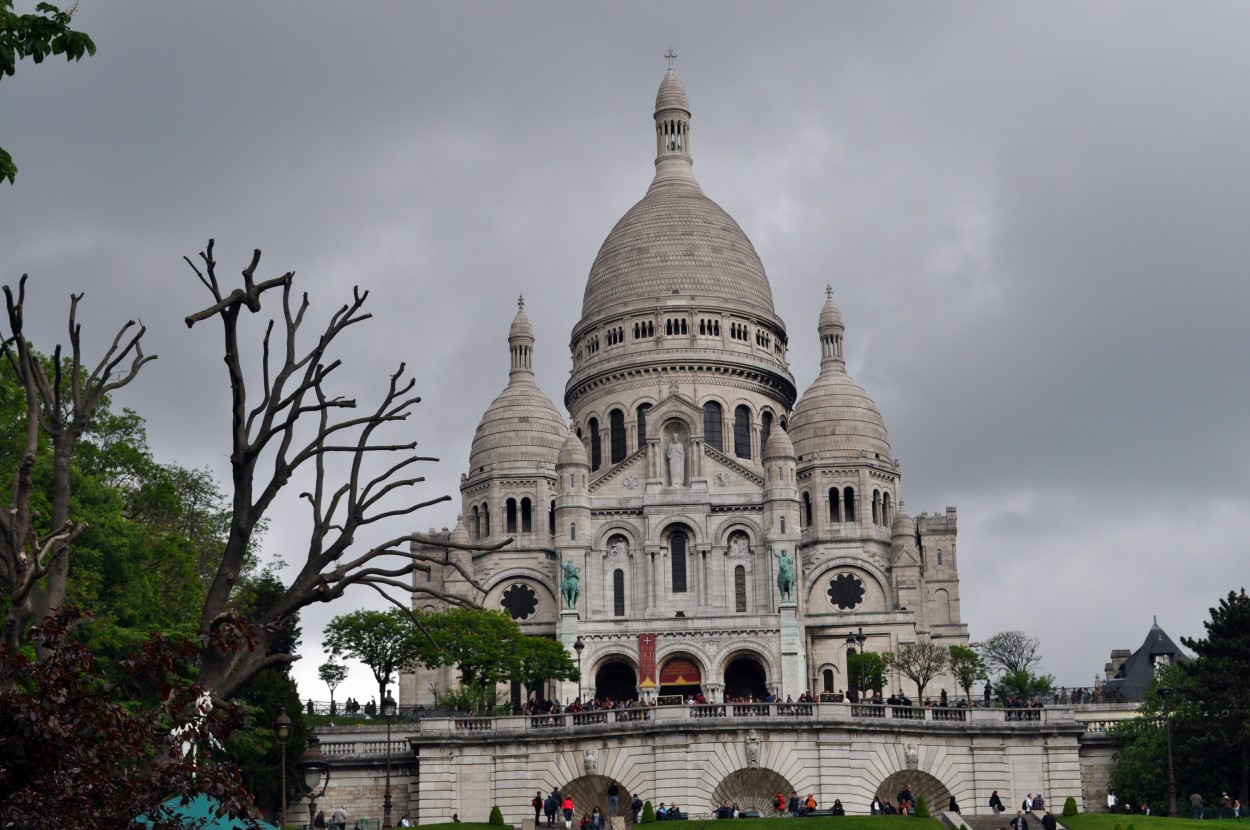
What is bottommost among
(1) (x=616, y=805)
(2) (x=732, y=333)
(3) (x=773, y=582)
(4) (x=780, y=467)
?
(1) (x=616, y=805)

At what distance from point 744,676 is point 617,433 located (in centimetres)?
1861

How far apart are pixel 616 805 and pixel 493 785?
4577 millimetres

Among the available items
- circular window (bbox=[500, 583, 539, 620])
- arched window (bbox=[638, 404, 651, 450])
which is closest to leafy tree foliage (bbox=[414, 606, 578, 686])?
circular window (bbox=[500, 583, 539, 620])

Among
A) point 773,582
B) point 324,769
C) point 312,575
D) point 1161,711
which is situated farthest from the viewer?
point 773,582

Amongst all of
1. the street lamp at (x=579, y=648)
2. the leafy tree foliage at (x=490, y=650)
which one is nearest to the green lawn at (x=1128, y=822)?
the leafy tree foliage at (x=490, y=650)

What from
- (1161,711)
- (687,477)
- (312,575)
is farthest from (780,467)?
(312,575)

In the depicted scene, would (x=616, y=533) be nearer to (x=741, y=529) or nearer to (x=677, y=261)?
(x=741, y=529)

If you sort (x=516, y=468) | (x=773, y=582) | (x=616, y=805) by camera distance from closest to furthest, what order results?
(x=616, y=805) < (x=773, y=582) < (x=516, y=468)

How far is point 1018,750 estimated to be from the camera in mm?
52281

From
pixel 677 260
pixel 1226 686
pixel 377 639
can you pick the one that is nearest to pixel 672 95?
pixel 677 260

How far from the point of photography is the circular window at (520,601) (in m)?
98.9

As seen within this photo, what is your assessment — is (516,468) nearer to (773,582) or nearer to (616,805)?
(773,582)

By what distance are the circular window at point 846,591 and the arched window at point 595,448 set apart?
15005mm

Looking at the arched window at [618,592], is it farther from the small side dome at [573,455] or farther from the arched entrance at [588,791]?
the arched entrance at [588,791]
